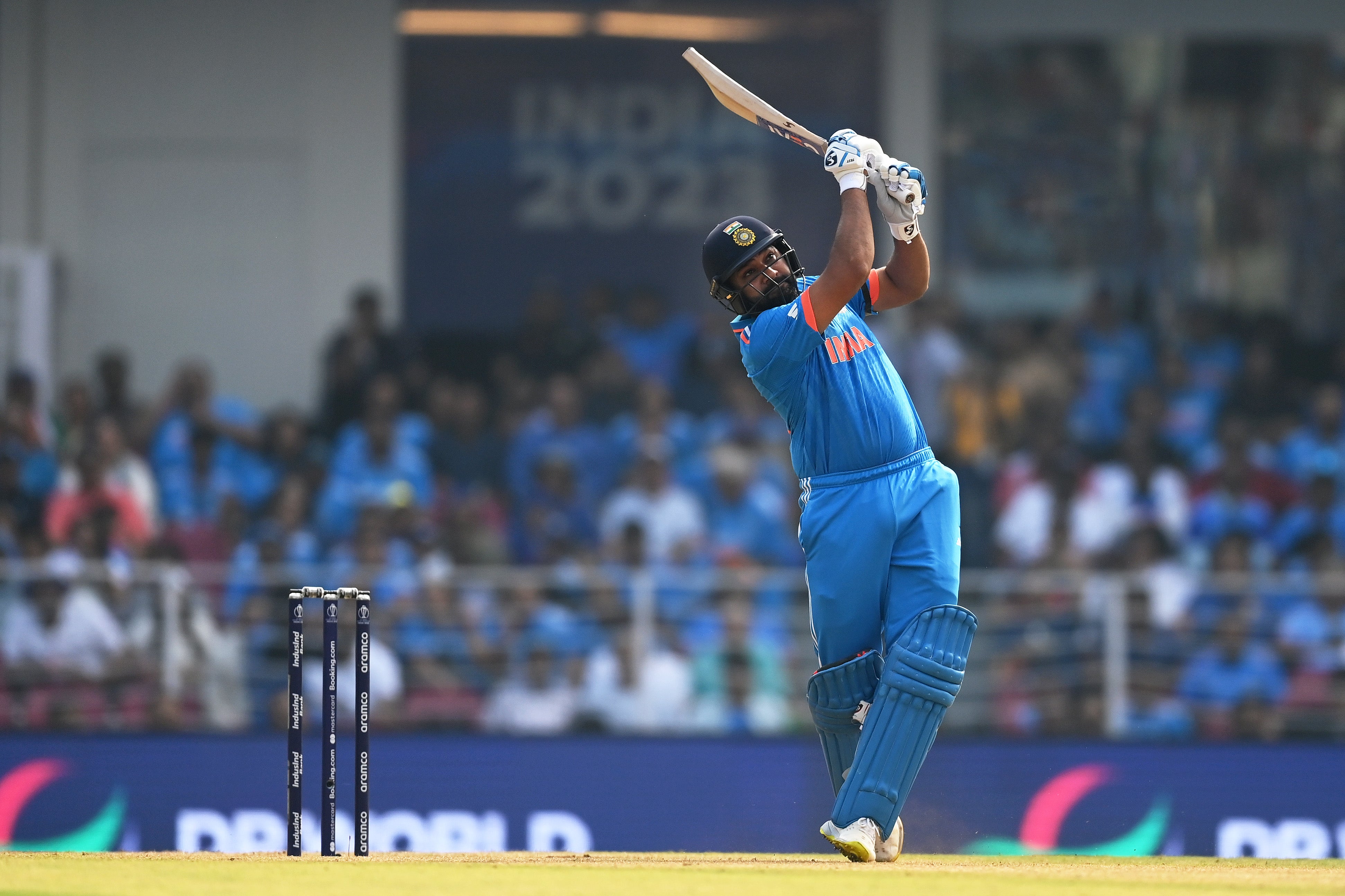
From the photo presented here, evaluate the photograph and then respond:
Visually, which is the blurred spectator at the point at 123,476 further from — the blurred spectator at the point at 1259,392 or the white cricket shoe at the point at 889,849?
the blurred spectator at the point at 1259,392

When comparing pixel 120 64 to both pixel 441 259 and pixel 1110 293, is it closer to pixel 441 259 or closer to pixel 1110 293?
pixel 441 259

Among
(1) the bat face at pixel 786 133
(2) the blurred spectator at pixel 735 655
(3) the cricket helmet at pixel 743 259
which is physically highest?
(1) the bat face at pixel 786 133

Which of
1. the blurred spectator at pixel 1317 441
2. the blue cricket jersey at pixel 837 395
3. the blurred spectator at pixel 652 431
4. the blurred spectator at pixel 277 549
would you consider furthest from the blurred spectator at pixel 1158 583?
the blue cricket jersey at pixel 837 395

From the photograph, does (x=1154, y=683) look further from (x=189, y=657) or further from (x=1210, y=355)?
(x=189, y=657)

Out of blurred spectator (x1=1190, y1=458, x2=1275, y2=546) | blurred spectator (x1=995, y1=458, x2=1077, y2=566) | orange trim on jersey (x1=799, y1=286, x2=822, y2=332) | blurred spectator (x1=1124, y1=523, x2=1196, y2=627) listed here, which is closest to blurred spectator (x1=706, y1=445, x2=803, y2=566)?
blurred spectator (x1=995, y1=458, x2=1077, y2=566)

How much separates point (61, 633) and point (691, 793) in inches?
135

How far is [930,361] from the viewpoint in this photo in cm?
1378

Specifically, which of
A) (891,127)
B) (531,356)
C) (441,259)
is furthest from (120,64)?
(891,127)

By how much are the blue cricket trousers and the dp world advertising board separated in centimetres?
429

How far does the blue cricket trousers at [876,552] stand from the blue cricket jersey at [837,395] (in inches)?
2.3

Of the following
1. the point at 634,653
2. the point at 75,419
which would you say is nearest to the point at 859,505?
the point at 634,653

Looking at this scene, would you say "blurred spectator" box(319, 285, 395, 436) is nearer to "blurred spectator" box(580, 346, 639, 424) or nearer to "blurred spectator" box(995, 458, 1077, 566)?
"blurred spectator" box(580, 346, 639, 424)

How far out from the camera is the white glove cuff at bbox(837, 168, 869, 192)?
655cm

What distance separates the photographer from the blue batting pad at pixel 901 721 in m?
6.44
